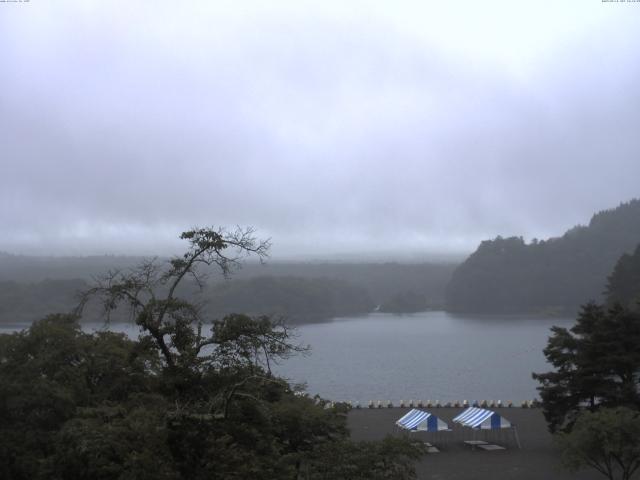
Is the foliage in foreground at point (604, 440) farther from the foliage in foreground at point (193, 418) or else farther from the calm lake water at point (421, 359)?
the calm lake water at point (421, 359)

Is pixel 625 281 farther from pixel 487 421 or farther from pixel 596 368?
pixel 596 368

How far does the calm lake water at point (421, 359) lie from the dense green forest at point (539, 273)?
894 centimetres

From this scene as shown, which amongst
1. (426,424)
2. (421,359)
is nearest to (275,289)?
(421,359)

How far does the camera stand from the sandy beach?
14.2m

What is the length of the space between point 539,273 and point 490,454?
70.0m

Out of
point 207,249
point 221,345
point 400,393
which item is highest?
point 207,249

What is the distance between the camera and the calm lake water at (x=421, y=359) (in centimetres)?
3148

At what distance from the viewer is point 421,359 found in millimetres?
43344

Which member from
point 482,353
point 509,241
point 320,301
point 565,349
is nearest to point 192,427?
point 565,349

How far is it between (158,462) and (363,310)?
7876 cm

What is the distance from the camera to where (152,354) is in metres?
6.90

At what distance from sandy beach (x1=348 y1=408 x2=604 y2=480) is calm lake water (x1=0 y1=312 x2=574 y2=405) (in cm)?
617

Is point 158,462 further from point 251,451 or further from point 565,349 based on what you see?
point 565,349

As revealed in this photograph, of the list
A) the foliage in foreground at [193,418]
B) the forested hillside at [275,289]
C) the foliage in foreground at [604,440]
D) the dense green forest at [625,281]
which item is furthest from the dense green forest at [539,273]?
the foliage in foreground at [193,418]
